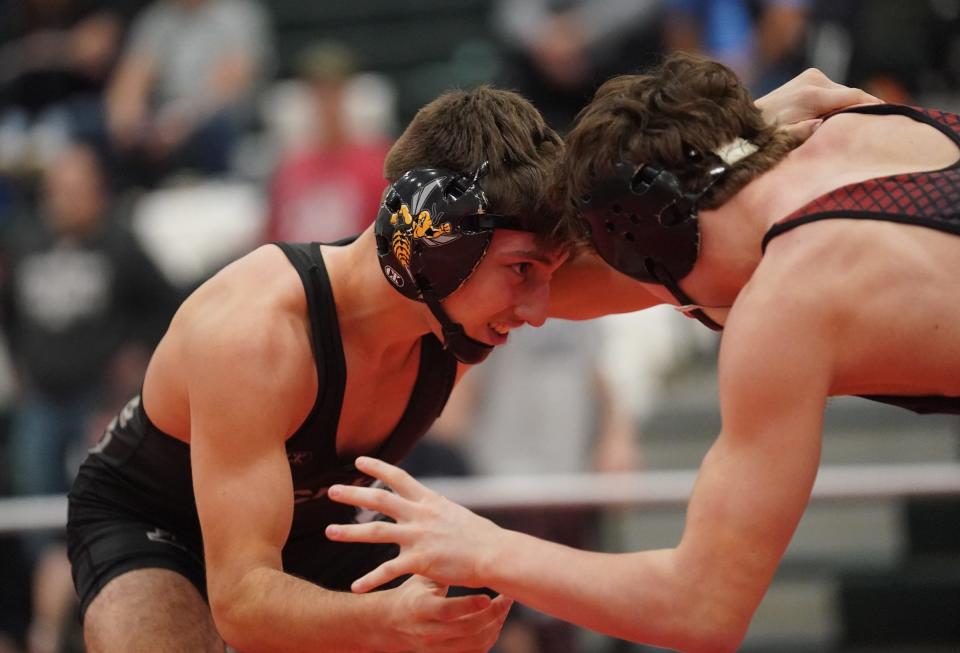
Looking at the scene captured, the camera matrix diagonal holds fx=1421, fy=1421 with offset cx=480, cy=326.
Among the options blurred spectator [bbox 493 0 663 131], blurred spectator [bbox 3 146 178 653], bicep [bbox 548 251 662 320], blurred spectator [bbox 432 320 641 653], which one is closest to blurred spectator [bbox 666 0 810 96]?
blurred spectator [bbox 493 0 663 131]

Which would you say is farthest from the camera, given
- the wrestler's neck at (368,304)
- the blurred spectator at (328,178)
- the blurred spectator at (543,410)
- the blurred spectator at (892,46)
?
the blurred spectator at (328,178)

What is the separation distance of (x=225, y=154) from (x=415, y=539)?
6695mm

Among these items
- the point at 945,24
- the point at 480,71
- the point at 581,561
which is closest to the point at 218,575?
the point at 581,561

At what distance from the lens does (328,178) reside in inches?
292

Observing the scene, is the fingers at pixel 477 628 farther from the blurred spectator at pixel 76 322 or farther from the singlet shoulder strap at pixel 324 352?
the blurred spectator at pixel 76 322

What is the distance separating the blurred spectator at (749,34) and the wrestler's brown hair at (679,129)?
435 cm

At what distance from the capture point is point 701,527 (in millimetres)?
2697

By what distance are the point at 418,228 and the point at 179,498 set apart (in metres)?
1.09

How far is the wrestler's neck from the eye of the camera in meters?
3.64

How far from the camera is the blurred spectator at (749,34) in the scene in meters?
7.36

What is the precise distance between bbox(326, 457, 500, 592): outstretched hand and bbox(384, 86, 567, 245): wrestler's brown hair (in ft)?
2.59

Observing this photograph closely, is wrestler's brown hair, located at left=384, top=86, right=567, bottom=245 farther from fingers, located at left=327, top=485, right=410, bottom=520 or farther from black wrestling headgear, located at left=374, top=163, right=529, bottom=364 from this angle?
fingers, located at left=327, top=485, right=410, bottom=520

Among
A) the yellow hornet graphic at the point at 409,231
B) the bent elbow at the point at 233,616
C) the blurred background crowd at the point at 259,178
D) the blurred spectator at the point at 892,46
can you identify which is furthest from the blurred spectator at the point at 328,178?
the bent elbow at the point at 233,616

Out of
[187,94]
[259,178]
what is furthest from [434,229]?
[187,94]
